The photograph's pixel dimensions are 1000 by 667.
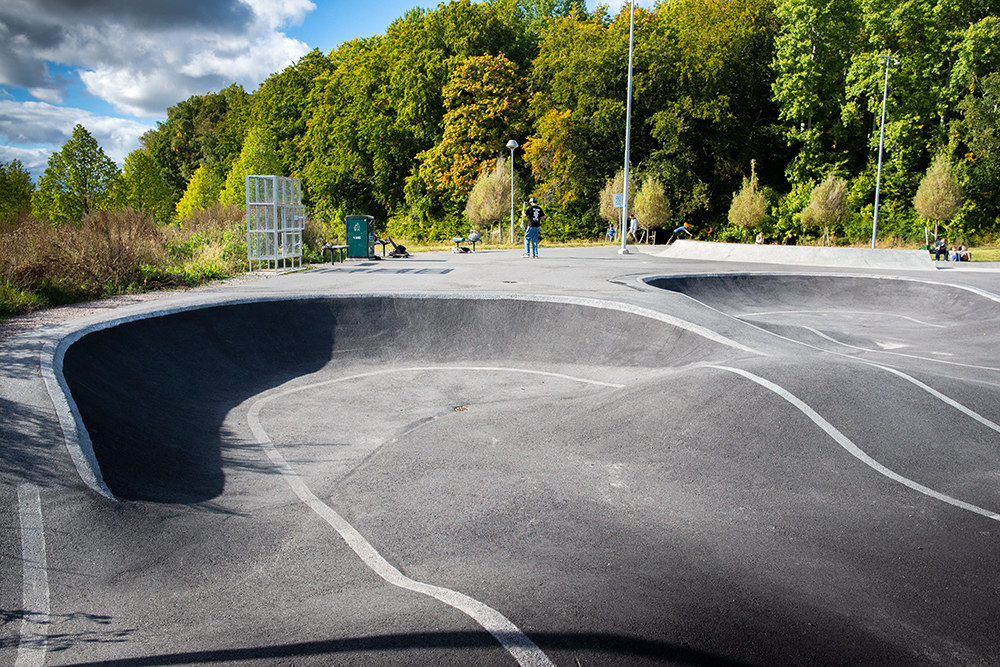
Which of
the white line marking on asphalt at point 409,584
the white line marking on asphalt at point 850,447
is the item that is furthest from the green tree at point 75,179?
the white line marking on asphalt at point 850,447

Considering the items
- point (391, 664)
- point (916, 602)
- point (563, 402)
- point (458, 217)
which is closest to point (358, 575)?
point (391, 664)

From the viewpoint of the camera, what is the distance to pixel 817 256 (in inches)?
943

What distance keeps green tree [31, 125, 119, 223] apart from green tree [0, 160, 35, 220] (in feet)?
16.1

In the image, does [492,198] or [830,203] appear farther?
[492,198]

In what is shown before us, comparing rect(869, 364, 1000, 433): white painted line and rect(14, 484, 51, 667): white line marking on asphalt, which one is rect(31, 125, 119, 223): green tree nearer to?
rect(14, 484, 51, 667): white line marking on asphalt

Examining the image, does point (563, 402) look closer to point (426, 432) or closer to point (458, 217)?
point (426, 432)

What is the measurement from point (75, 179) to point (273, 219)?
25.3 meters

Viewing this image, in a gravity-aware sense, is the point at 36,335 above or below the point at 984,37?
below

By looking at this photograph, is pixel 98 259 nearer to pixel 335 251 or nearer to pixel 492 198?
pixel 335 251

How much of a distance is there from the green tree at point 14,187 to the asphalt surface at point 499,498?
3976 centimetres

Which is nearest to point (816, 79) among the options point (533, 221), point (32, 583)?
point (533, 221)

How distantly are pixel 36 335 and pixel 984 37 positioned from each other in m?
48.9

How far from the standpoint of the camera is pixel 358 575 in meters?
4.64

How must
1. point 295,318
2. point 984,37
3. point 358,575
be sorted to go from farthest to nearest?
1. point 984,37
2. point 295,318
3. point 358,575
